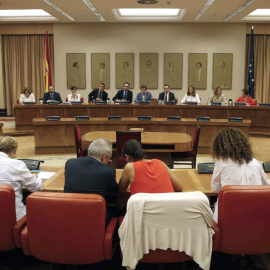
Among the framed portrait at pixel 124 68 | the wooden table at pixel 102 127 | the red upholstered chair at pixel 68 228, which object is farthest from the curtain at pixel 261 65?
the red upholstered chair at pixel 68 228

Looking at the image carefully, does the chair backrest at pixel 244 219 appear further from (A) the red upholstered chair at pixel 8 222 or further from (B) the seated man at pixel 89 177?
(A) the red upholstered chair at pixel 8 222

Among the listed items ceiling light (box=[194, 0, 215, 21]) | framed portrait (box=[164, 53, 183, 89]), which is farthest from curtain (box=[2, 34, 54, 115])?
ceiling light (box=[194, 0, 215, 21])

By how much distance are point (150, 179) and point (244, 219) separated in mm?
635

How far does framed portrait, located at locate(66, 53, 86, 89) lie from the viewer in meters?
11.0

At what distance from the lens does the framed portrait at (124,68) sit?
1094 cm

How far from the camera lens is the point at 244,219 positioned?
78.1 inches

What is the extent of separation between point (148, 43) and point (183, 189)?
9052 millimetres

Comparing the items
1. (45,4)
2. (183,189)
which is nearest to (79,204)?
(183,189)

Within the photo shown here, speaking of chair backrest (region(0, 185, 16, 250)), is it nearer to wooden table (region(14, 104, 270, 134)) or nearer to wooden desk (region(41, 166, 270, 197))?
wooden desk (region(41, 166, 270, 197))

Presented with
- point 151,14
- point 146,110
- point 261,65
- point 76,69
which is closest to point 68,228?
point 146,110

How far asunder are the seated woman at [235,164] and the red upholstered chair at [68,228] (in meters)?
0.86

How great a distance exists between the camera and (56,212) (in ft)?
6.04

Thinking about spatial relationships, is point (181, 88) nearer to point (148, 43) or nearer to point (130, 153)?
point (148, 43)

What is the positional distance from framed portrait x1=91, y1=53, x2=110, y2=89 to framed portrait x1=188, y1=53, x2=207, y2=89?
2767mm
